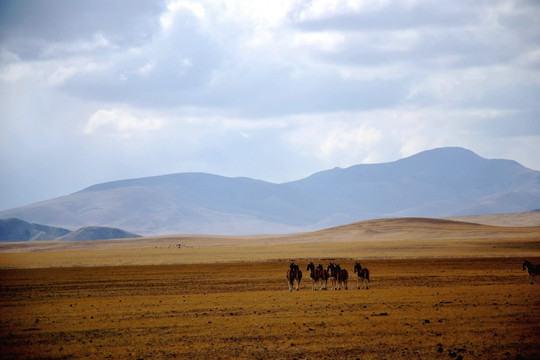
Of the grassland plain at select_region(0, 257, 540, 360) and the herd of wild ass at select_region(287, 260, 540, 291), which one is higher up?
the herd of wild ass at select_region(287, 260, 540, 291)

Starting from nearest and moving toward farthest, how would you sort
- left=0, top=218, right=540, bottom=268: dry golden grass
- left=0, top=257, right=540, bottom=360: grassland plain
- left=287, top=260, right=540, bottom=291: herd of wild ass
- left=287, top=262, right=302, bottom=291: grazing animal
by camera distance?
1. left=0, top=257, right=540, bottom=360: grassland plain
2. left=287, top=262, right=302, bottom=291: grazing animal
3. left=287, top=260, right=540, bottom=291: herd of wild ass
4. left=0, top=218, right=540, bottom=268: dry golden grass

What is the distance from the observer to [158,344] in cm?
1870

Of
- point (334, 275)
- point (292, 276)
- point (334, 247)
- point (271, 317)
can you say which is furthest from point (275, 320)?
point (334, 247)

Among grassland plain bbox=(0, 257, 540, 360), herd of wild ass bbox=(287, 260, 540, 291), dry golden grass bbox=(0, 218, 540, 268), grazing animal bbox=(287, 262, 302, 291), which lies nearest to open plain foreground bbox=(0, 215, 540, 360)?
grassland plain bbox=(0, 257, 540, 360)

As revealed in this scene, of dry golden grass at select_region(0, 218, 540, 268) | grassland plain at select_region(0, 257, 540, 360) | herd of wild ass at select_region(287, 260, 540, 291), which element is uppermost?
dry golden grass at select_region(0, 218, 540, 268)

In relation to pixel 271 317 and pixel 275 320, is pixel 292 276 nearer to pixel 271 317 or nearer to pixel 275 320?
pixel 271 317

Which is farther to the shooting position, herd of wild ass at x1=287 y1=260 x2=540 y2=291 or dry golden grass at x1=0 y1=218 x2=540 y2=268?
dry golden grass at x1=0 y1=218 x2=540 y2=268

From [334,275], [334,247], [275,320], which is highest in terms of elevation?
[334,247]

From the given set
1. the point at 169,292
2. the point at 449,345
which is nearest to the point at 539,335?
the point at 449,345

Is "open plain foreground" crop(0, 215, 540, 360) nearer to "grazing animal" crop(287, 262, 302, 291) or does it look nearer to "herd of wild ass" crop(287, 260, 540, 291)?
"herd of wild ass" crop(287, 260, 540, 291)

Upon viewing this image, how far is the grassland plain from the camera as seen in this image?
17578 millimetres

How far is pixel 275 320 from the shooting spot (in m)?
22.3

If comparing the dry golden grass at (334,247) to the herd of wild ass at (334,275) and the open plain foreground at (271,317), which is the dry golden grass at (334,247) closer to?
the open plain foreground at (271,317)

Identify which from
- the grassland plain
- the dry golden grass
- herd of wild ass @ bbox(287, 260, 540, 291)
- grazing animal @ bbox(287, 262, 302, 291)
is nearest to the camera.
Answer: the grassland plain
